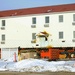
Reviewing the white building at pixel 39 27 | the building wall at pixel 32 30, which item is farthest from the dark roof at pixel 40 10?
the building wall at pixel 32 30

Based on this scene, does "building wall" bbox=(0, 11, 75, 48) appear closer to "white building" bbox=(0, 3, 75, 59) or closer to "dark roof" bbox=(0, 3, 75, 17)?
"white building" bbox=(0, 3, 75, 59)

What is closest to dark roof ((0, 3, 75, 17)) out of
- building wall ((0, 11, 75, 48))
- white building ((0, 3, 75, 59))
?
white building ((0, 3, 75, 59))

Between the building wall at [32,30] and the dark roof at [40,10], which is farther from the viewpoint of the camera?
the dark roof at [40,10]

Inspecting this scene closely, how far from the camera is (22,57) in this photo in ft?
130

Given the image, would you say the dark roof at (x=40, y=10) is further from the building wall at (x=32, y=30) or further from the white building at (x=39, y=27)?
the building wall at (x=32, y=30)

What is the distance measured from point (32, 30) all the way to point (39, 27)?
120 centimetres

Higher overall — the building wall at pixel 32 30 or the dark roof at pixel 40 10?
the dark roof at pixel 40 10

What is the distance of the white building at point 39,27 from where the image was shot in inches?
1817

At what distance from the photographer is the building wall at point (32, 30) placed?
46.1 meters

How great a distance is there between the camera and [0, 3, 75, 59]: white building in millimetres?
46156

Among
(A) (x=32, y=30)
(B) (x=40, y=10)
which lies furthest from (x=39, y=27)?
(B) (x=40, y=10)

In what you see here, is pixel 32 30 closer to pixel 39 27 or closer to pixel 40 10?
pixel 39 27

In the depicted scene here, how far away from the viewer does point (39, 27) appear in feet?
159

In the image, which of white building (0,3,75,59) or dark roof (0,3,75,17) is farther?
dark roof (0,3,75,17)
